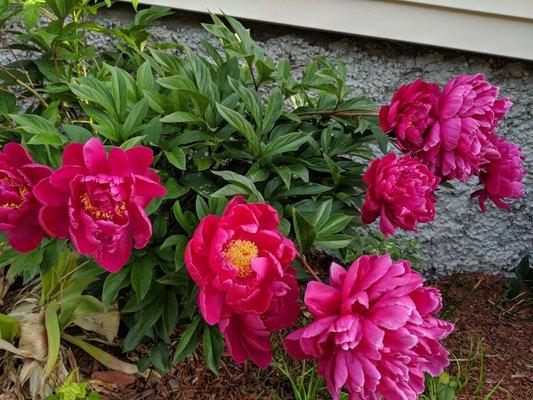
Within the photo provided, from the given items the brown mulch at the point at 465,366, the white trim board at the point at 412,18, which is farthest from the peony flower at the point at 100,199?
the white trim board at the point at 412,18

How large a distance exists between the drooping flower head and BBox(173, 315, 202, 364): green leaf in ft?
1.88

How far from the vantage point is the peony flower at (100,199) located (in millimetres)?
925

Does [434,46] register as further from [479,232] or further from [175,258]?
[175,258]

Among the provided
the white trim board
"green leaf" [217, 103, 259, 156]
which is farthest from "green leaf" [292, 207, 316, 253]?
the white trim board

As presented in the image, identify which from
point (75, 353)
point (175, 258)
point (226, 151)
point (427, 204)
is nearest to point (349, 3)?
point (226, 151)

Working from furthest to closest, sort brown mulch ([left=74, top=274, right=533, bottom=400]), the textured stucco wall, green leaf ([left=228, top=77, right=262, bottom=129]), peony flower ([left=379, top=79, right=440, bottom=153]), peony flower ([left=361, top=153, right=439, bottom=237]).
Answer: the textured stucco wall < brown mulch ([left=74, top=274, right=533, bottom=400]) < green leaf ([left=228, top=77, right=262, bottom=129]) < peony flower ([left=379, top=79, right=440, bottom=153]) < peony flower ([left=361, top=153, right=439, bottom=237])

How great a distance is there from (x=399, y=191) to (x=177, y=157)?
46 cm

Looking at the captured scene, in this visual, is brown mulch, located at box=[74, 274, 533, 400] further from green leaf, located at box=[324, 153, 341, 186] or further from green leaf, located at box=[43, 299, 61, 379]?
green leaf, located at box=[324, 153, 341, 186]

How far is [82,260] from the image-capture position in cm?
161

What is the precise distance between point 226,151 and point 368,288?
1.68 ft

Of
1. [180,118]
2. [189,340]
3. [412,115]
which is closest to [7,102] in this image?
[180,118]

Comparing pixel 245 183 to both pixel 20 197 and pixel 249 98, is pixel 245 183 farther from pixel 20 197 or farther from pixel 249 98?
pixel 20 197

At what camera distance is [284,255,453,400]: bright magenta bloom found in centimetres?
96

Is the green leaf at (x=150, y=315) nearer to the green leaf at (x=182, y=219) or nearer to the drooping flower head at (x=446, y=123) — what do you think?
the green leaf at (x=182, y=219)
